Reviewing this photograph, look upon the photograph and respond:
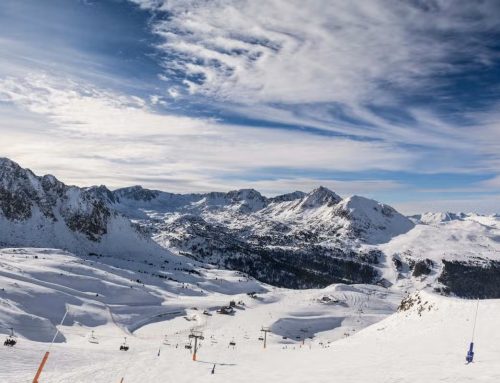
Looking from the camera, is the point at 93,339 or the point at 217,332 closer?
the point at 93,339

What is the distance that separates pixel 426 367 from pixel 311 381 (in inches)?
274

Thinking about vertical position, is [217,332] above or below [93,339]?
below

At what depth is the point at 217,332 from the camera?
112 m

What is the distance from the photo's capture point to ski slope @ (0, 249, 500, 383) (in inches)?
1308

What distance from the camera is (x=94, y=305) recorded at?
396 feet

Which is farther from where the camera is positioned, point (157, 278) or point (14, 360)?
point (157, 278)

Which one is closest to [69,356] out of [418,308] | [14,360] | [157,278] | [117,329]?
[14,360]

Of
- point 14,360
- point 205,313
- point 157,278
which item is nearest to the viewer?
point 14,360

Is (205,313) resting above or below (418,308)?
below

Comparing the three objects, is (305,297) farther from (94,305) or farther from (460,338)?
(460,338)

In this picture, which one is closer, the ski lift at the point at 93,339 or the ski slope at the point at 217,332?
the ski slope at the point at 217,332

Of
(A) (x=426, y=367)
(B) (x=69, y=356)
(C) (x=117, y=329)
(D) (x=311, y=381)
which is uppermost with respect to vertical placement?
(A) (x=426, y=367)

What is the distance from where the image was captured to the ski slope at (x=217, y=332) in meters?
33.2

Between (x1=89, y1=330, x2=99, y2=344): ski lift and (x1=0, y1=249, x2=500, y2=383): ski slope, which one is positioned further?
(x1=89, y1=330, x2=99, y2=344): ski lift
